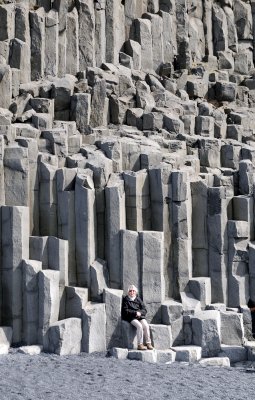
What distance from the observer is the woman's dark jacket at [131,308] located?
1611 cm

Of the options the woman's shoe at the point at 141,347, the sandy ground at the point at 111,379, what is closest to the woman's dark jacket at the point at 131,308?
the woman's shoe at the point at 141,347

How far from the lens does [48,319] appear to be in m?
16.0

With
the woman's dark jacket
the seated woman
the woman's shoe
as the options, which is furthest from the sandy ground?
the woman's dark jacket

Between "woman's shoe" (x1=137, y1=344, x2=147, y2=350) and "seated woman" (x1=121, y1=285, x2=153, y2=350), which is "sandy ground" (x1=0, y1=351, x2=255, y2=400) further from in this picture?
"seated woman" (x1=121, y1=285, x2=153, y2=350)

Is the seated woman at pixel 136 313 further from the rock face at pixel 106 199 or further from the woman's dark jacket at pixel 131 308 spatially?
the rock face at pixel 106 199

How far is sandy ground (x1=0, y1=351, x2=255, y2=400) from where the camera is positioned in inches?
510

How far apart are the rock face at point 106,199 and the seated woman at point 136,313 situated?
254 mm

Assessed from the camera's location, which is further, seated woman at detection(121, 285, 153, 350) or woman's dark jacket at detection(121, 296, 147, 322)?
woman's dark jacket at detection(121, 296, 147, 322)

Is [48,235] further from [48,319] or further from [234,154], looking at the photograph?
[234,154]

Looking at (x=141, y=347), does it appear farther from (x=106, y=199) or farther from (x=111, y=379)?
(x=106, y=199)

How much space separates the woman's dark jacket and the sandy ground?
109 cm

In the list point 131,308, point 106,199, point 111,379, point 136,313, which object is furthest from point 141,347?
point 106,199

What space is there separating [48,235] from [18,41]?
652 centimetres

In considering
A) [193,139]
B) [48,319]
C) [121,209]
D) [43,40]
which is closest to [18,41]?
[43,40]
